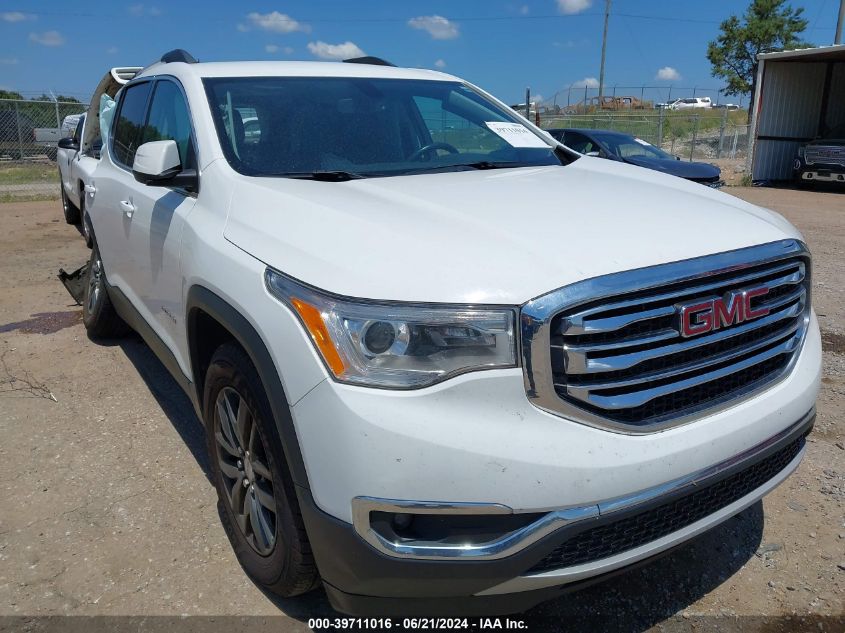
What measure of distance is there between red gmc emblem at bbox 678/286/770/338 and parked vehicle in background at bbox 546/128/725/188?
377 inches

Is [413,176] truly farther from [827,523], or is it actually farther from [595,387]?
[827,523]

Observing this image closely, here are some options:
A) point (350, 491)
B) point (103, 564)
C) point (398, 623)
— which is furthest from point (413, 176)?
point (103, 564)

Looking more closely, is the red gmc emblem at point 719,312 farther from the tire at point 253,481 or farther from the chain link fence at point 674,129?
the chain link fence at point 674,129

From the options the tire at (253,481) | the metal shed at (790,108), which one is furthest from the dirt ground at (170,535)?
the metal shed at (790,108)

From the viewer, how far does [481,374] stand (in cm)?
175

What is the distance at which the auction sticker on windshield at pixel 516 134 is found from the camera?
348 centimetres

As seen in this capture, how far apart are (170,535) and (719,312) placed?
89.0 inches

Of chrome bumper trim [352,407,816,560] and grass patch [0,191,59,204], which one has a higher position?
chrome bumper trim [352,407,816,560]

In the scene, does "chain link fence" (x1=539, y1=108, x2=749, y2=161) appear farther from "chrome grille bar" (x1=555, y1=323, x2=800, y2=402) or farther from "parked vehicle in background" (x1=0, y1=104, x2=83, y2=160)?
"chrome grille bar" (x1=555, y1=323, x2=800, y2=402)

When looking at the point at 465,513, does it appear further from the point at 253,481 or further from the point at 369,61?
the point at 369,61

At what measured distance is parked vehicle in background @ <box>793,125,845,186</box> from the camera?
16.9 m

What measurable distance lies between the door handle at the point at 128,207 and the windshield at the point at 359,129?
83 centimetres

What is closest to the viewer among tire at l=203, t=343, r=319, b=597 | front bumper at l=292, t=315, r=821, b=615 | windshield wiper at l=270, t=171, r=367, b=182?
front bumper at l=292, t=315, r=821, b=615

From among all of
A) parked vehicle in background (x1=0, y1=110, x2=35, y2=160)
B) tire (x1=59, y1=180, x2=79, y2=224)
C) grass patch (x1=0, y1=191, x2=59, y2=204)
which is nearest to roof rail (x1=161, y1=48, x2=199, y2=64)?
tire (x1=59, y1=180, x2=79, y2=224)
